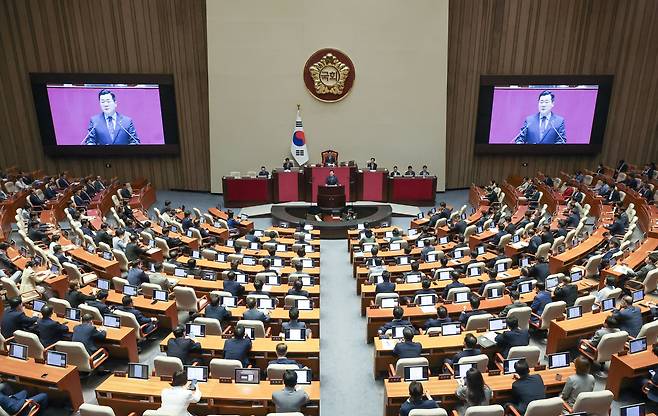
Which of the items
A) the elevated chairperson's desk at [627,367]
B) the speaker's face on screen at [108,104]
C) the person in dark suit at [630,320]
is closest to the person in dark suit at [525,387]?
the elevated chairperson's desk at [627,367]

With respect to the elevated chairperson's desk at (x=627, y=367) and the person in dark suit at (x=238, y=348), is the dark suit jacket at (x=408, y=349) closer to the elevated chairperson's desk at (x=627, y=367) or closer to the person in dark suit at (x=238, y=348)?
the person in dark suit at (x=238, y=348)

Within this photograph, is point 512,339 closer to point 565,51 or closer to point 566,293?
point 566,293

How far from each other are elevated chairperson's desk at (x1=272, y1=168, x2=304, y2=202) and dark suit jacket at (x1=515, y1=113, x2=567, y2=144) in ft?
30.5

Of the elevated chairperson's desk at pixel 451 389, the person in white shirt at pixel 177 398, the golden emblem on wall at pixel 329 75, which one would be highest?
the golden emblem on wall at pixel 329 75

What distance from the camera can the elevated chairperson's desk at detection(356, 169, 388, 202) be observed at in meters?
19.8

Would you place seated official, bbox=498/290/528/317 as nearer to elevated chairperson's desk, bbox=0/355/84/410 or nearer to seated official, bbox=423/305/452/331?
seated official, bbox=423/305/452/331

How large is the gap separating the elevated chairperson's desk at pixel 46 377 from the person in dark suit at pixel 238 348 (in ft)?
7.03

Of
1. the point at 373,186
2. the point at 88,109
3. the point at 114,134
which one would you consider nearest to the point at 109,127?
the point at 114,134

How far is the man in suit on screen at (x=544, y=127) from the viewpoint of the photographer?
2092 cm

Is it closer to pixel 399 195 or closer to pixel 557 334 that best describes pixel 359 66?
pixel 399 195

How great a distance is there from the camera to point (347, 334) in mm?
10055

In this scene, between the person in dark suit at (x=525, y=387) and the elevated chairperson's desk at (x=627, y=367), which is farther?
the elevated chairperson's desk at (x=627, y=367)

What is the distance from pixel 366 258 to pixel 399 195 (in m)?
7.86

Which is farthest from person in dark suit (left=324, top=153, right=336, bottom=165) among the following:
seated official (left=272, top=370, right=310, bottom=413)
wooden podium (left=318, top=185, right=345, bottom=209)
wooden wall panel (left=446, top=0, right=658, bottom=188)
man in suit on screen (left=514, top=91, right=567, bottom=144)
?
seated official (left=272, top=370, right=310, bottom=413)
